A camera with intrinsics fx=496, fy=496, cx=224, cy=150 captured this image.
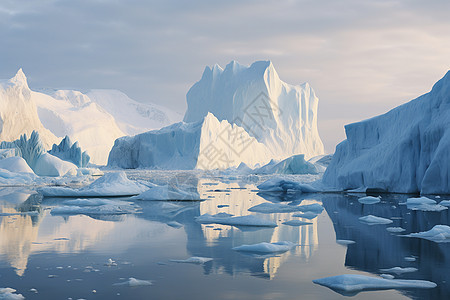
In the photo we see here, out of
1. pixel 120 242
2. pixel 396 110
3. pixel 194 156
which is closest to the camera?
pixel 120 242

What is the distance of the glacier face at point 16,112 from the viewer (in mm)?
44469

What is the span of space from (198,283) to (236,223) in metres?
3.93

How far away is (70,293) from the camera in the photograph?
144 inches

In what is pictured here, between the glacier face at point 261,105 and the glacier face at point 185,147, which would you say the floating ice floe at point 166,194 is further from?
the glacier face at point 261,105

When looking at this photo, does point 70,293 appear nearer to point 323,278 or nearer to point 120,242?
point 323,278

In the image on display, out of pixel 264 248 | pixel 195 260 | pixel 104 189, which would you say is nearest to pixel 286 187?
pixel 104 189

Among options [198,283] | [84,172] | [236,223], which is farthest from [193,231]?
[84,172]

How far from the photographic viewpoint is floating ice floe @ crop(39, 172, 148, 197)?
13844 mm

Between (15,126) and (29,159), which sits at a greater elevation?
(15,126)

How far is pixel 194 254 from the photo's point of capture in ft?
17.7

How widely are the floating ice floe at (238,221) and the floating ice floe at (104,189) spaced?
20.0ft

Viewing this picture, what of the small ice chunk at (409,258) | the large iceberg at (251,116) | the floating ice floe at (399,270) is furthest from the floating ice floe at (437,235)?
the large iceberg at (251,116)

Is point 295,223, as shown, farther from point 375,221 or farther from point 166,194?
point 166,194

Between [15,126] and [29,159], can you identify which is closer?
[29,159]
